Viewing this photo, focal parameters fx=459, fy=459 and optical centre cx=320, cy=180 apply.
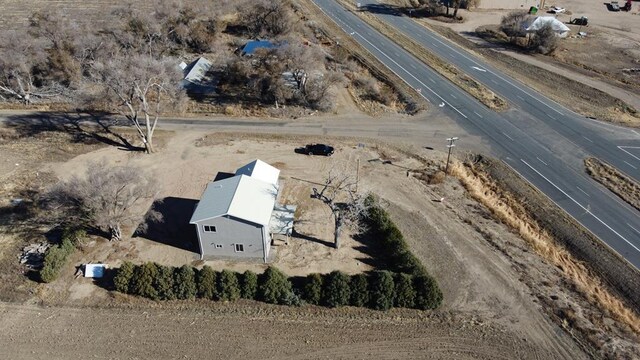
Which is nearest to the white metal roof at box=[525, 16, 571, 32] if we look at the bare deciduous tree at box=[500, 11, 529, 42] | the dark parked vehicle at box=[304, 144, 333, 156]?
the bare deciduous tree at box=[500, 11, 529, 42]

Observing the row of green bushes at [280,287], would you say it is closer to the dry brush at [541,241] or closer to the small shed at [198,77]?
the dry brush at [541,241]

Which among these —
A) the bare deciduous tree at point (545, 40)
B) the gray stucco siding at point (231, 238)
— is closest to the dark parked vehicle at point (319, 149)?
the gray stucco siding at point (231, 238)

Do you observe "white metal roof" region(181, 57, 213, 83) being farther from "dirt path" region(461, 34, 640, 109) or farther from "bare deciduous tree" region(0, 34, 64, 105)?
"dirt path" region(461, 34, 640, 109)

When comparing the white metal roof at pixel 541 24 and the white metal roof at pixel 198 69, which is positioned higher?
the white metal roof at pixel 541 24

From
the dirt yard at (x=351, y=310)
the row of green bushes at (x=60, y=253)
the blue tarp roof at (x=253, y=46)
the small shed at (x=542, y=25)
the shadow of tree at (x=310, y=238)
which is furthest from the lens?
the small shed at (x=542, y=25)

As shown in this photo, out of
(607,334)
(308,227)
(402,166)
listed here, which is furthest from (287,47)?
(607,334)

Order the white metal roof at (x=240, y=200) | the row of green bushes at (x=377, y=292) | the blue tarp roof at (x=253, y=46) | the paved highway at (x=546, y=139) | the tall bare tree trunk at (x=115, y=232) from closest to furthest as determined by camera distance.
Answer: the row of green bushes at (x=377, y=292) → the white metal roof at (x=240, y=200) → the tall bare tree trunk at (x=115, y=232) → the paved highway at (x=546, y=139) → the blue tarp roof at (x=253, y=46)

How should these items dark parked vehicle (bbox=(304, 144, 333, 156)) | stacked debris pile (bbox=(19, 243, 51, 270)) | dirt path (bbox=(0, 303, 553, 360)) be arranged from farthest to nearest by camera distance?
dark parked vehicle (bbox=(304, 144, 333, 156)), stacked debris pile (bbox=(19, 243, 51, 270)), dirt path (bbox=(0, 303, 553, 360))
